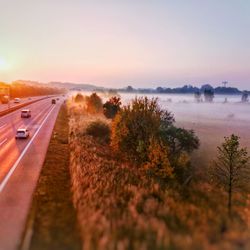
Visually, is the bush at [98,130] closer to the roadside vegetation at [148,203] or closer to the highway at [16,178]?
the highway at [16,178]

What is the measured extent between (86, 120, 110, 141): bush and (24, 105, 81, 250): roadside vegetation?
63.1 ft

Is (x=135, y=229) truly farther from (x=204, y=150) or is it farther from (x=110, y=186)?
(x=204, y=150)

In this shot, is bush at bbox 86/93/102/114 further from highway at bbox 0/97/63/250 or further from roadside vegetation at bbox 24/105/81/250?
roadside vegetation at bbox 24/105/81/250

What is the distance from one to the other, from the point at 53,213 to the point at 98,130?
3109 cm

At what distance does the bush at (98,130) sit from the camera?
45.6m

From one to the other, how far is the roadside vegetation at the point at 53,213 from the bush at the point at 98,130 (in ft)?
63.1

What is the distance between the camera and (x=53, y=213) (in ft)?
52.4

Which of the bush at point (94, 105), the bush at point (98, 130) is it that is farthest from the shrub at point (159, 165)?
the bush at point (94, 105)

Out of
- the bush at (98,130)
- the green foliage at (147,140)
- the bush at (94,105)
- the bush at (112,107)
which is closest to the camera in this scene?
the green foliage at (147,140)

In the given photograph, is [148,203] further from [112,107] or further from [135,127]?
[112,107]

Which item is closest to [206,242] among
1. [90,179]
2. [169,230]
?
[169,230]

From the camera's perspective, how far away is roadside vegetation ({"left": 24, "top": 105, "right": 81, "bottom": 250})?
12.6m

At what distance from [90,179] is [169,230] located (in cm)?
848

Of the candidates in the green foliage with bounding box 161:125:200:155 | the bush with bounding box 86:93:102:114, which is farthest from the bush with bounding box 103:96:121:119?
the green foliage with bounding box 161:125:200:155
